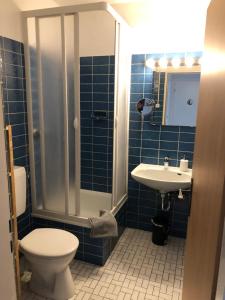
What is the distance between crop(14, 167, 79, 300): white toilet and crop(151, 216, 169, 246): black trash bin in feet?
3.29

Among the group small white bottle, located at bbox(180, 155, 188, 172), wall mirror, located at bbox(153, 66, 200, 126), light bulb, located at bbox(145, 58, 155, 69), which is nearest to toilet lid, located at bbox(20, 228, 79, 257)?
small white bottle, located at bbox(180, 155, 188, 172)

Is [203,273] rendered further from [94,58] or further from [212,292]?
[94,58]

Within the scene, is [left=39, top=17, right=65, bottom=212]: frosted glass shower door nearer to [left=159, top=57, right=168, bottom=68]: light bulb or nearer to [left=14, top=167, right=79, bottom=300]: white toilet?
[left=14, top=167, right=79, bottom=300]: white toilet

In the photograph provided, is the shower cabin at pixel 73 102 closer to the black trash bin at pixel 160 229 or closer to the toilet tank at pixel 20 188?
the toilet tank at pixel 20 188

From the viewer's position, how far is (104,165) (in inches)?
110

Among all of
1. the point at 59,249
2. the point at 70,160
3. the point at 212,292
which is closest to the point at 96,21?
the point at 70,160

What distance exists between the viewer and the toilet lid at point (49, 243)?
68.1 inches

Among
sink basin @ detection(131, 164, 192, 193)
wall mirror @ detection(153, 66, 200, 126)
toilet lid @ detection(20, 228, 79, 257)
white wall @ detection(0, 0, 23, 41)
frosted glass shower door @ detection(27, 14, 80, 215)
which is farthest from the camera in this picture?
wall mirror @ detection(153, 66, 200, 126)

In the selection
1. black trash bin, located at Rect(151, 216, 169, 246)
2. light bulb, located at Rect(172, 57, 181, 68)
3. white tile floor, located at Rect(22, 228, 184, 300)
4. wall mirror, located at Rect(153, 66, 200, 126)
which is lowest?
white tile floor, located at Rect(22, 228, 184, 300)

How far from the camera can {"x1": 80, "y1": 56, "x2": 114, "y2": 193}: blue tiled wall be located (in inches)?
101

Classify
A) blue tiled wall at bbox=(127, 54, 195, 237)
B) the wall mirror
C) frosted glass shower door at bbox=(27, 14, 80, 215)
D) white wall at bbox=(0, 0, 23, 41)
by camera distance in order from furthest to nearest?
1. blue tiled wall at bbox=(127, 54, 195, 237)
2. the wall mirror
3. frosted glass shower door at bbox=(27, 14, 80, 215)
4. white wall at bbox=(0, 0, 23, 41)

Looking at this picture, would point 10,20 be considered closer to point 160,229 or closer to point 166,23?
point 166,23

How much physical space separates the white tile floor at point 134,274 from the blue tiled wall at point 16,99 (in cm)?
75

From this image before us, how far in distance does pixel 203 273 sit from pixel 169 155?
173 cm
